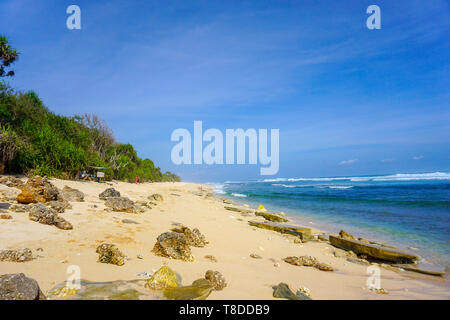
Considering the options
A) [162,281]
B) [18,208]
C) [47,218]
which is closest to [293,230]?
[162,281]

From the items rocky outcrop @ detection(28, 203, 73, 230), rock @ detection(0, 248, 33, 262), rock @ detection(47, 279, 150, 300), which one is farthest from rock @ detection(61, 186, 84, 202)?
rock @ detection(47, 279, 150, 300)

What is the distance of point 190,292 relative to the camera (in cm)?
253

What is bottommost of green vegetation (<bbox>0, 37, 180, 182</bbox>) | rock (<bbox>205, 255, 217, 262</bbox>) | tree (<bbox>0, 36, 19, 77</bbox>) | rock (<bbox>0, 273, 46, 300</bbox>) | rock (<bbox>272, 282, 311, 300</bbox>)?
rock (<bbox>205, 255, 217, 262</bbox>)

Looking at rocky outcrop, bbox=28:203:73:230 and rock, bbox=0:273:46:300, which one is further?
rocky outcrop, bbox=28:203:73:230

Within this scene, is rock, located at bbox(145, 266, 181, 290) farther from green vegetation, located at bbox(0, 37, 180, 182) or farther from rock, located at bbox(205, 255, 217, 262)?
green vegetation, located at bbox(0, 37, 180, 182)

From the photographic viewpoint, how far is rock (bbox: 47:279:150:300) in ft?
7.17

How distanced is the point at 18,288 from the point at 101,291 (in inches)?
28.2

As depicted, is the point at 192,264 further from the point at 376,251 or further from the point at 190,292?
the point at 376,251

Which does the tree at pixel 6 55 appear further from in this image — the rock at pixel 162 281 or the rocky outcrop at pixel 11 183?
the rock at pixel 162 281

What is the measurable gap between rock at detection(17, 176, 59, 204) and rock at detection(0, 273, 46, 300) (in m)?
4.64

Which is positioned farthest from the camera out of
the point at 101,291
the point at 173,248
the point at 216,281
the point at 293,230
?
the point at 293,230

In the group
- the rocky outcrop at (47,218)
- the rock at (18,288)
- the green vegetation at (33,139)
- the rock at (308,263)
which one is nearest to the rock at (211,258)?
the rock at (308,263)

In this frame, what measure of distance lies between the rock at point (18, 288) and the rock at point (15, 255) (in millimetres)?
1166
